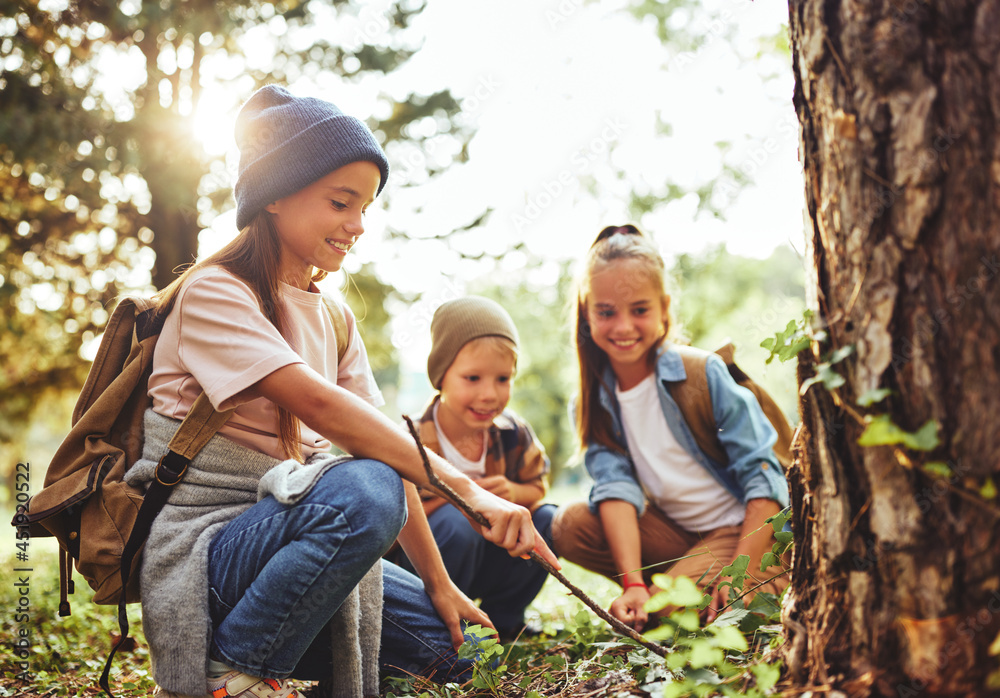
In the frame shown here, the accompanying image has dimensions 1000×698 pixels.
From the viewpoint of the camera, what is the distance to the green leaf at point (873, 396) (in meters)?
1.22

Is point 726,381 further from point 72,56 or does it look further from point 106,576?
point 72,56

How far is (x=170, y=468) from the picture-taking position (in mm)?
1852

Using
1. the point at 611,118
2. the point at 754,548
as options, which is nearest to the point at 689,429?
the point at 754,548

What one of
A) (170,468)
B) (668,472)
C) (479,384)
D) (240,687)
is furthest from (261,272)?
(668,472)

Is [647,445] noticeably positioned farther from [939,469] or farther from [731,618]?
[939,469]

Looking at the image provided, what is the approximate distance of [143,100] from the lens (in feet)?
23.8

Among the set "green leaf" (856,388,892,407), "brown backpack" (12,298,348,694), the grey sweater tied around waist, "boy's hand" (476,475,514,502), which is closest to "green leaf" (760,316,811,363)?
"green leaf" (856,388,892,407)

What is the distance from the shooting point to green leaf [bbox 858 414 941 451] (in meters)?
1.17

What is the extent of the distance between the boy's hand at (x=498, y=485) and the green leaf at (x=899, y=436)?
2.07 meters

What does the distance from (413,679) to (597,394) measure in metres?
1.57

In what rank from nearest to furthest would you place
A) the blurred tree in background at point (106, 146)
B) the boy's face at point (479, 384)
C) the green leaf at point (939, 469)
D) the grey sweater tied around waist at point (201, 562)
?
the green leaf at point (939, 469) → the grey sweater tied around waist at point (201, 562) → the boy's face at point (479, 384) → the blurred tree in background at point (106, 146)

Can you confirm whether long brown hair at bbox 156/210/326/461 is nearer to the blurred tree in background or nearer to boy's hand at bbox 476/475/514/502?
boy's hand at bbox 476/475/514/502

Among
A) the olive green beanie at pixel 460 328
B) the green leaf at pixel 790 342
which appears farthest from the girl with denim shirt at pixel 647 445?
the green leaf at pixel 790 342

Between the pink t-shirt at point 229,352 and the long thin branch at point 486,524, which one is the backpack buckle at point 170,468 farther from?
the long thin branch at point 486,524
